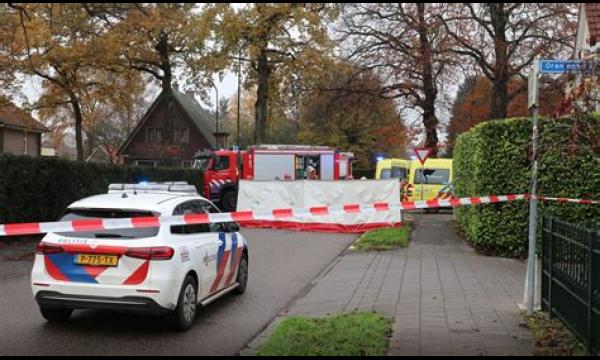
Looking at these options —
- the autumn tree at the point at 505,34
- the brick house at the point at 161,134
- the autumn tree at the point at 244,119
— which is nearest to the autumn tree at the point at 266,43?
the autumn tree at the point at 505,34

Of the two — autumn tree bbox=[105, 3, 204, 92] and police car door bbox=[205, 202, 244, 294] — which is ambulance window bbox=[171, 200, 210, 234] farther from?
autumn tree bbox=[105, 3, 204, 92]

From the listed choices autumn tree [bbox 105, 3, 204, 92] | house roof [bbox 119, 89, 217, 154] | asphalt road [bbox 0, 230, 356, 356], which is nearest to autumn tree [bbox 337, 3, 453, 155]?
autumn tree [bbox 105, 3, 204, 92]

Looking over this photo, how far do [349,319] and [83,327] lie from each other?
3.04 m

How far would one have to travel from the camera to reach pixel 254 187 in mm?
21609

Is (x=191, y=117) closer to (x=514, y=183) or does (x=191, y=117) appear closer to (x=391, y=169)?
(x=391, y=169)

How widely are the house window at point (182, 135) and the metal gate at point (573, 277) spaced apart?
58.1 meters

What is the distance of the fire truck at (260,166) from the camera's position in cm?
2745

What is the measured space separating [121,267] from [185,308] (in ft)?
2.96

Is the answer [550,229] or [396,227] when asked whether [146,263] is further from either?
[396,227]

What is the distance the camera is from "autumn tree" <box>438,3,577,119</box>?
89.5ft

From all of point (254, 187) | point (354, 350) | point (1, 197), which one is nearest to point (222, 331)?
point (354, 350)

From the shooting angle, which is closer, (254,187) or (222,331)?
(222,331)

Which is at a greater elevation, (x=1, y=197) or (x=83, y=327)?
(x=1, y=197)

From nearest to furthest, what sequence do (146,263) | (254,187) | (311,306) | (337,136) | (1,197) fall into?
(146,263)
(311,306)
(1,197)
(254,187)
(337,136)
